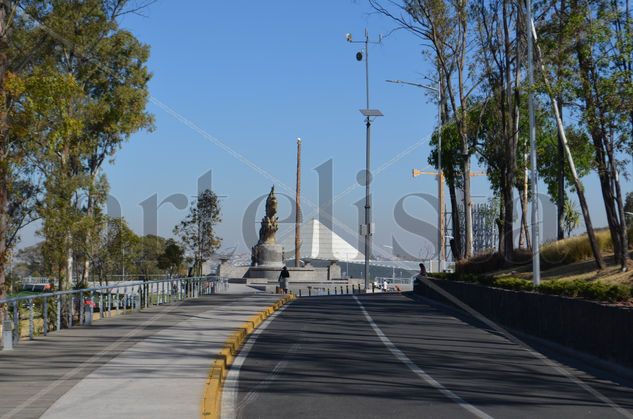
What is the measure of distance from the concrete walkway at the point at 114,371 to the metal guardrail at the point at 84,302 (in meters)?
0.51

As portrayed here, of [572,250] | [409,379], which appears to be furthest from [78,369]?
[572,250]

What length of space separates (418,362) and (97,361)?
228 inches

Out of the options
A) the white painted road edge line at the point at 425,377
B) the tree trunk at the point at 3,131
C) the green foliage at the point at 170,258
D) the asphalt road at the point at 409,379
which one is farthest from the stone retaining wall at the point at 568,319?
the green foliage at the point at 170,258

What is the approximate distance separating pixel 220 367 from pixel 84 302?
1036cm

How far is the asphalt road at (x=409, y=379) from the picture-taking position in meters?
11.6

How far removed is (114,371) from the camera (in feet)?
45.8

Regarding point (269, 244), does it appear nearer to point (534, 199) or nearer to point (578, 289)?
point (534, 199)

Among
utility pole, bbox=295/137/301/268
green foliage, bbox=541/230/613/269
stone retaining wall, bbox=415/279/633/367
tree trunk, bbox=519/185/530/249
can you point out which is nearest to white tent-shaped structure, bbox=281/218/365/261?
utility pole, bbox=295/137/301/268

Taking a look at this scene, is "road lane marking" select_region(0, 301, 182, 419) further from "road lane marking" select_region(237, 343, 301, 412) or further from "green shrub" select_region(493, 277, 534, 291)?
"green shrub" select_region(493, 277, 534, 291)

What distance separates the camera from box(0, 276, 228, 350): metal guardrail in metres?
19.0

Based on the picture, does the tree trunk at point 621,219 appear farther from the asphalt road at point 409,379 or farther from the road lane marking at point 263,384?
the road lane marking at point 263,384

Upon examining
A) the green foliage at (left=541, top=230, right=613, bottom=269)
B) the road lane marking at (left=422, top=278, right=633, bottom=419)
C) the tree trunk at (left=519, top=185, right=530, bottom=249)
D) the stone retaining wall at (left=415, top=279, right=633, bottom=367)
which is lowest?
the road lane marking at (left=422, top=278, right=633, bottom=419)

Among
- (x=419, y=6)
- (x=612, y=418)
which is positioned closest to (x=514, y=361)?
(x=612, y=418)

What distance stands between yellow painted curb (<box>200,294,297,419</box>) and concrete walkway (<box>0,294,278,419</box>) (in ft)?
0.44
